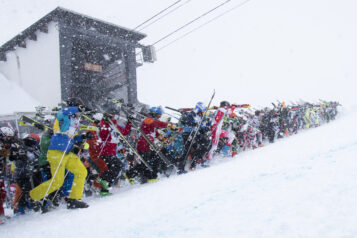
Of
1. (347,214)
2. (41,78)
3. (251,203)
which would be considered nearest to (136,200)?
(251,203)

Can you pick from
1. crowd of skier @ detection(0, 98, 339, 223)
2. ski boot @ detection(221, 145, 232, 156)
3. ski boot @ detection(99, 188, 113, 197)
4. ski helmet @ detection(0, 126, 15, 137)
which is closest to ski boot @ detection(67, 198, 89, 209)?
crowd of skier @ detection(0, 98, 339, 223)

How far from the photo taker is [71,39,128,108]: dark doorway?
16.1 meters

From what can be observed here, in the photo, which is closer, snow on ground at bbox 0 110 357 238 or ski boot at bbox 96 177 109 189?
snow on ground at bbox 0 110 357 238

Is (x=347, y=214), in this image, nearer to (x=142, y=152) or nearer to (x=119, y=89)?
(x=142, y=152)

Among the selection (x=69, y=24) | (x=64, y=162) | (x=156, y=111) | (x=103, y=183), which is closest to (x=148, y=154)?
(x=156, y=111)

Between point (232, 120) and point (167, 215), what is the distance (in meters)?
7.20

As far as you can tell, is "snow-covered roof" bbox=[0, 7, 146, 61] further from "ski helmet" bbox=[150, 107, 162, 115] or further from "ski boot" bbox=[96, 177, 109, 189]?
"ski boot" bbox=[96, 177, 109, 189]

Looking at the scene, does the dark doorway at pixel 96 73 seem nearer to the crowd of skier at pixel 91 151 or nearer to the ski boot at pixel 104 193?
the crowd of skier at pixel 91 151

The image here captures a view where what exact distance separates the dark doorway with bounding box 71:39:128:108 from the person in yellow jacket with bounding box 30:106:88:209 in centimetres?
1176

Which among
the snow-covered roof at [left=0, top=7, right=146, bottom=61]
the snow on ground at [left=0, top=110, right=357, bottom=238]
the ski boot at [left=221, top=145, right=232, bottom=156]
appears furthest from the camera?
the snow-covered roof at [left=0, top=7, right=146, bottom=61]

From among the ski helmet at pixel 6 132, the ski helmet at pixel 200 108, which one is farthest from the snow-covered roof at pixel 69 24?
the ski helmet at pixel 6 132

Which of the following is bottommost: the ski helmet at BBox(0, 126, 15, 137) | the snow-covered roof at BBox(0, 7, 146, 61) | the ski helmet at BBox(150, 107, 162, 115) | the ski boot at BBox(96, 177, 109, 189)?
the ski boot at BBox(96, 177, 109, 189)

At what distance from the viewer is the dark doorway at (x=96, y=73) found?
16.1 m

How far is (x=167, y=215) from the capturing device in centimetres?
289
